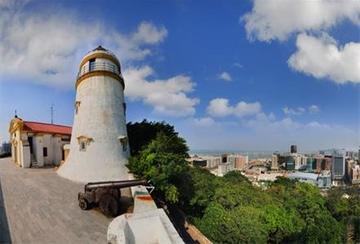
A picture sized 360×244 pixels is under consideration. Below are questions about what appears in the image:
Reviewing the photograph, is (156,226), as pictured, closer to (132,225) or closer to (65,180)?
(132,225)

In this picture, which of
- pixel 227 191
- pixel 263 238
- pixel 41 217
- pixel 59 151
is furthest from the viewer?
pixel 59 151

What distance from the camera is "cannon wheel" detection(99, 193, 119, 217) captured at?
6613 mm

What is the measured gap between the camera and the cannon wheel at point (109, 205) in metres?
6.61

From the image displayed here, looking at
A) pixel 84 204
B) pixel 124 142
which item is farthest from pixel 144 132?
pixel 84 204

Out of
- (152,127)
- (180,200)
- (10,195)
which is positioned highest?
(152,127)

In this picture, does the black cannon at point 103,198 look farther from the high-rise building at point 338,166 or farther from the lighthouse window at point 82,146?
the high-rise building at point 338,166

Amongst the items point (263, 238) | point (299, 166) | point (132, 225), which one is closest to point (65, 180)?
point (132, 225)

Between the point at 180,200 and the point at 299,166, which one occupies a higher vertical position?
the point at 180,200

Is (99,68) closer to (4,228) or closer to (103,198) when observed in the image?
(103,198)

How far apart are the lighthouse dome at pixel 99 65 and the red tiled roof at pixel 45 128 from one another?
444 centimetres

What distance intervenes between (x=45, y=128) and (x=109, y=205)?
948 centimetres

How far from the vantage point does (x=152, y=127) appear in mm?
12188

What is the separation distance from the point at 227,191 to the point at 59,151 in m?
8.21

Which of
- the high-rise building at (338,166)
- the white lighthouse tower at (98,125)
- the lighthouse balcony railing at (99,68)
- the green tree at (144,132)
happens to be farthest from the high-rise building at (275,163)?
the lighthouse balcony railing at (99,68)
